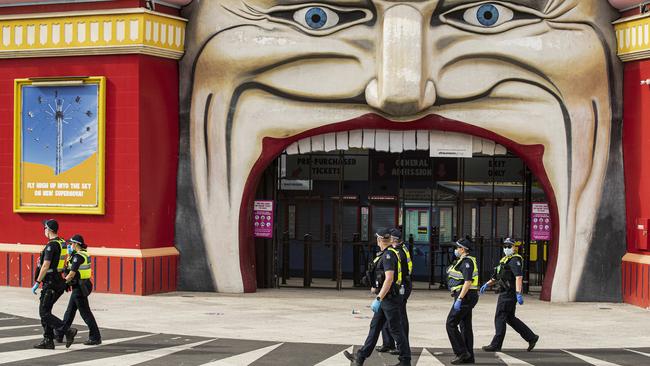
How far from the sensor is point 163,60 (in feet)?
81.1

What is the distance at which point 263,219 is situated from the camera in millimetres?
26219

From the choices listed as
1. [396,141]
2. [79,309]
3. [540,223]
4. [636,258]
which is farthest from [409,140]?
[79,309]

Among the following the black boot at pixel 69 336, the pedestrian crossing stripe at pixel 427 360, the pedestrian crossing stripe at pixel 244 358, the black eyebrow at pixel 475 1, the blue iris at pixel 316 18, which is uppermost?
the black eyebrow at pixel 475 1

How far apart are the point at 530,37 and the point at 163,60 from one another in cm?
802

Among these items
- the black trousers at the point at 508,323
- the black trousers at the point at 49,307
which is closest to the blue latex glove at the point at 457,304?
the black trousers at the point at 508,323

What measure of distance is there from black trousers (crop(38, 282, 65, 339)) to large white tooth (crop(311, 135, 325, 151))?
398 inches

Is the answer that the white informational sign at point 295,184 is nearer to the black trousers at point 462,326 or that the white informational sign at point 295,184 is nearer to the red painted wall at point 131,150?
the red painted wall at point 131,150

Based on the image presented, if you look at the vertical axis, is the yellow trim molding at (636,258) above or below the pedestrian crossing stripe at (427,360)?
above

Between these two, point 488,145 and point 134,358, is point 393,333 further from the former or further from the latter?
point 488,145

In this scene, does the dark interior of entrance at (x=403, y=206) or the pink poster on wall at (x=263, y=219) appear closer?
the pink poster on wall at (x=263, y=219)

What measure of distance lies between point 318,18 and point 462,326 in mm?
10777

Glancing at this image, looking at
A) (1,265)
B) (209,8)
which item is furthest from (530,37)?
(1,265)

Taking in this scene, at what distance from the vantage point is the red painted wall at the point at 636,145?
77.5ft

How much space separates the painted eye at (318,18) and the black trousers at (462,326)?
34.2 feet
